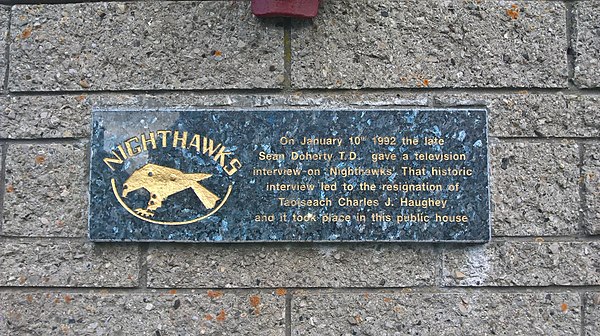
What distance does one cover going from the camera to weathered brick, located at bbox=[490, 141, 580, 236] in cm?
248

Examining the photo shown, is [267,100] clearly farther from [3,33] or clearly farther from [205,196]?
[3,33]

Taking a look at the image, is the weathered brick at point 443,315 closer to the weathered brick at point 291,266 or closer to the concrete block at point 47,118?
the weathered brick at point 291,266

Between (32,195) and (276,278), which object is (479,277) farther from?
(32,195)

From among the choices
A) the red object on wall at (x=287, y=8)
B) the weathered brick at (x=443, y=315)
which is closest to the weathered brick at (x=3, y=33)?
the red object on wall at (x=287, y=8)

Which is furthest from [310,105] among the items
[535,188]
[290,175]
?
[535,188]

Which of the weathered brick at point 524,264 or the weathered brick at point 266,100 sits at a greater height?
the weathered brick at point 266,100

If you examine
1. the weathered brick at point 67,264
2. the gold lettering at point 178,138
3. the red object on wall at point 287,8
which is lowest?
the weathered brick at point 67,264

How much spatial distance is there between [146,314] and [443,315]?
1327 millimetres

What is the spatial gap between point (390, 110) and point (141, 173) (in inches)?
45.9

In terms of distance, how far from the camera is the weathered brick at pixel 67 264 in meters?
2.49

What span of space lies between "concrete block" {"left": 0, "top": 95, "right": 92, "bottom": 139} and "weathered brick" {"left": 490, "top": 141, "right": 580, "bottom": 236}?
1.91m

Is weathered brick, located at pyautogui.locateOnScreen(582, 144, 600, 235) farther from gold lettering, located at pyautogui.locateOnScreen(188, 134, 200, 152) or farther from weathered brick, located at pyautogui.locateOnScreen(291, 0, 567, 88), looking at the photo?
gold lettering, located at pyautogui.locateOnScreen(188, 134, 200, 152)

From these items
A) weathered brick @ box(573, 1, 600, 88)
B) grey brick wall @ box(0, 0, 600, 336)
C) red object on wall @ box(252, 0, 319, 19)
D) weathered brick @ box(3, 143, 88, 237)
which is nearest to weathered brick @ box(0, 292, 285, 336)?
grey brick wall @ box(0, 0, 600, 336)

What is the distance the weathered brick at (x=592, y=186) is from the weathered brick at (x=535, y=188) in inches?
1.6
